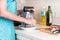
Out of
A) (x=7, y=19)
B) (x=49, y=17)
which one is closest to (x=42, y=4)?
(x=49, y=17)

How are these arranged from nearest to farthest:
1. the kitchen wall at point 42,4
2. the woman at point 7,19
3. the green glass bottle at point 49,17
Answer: the woman at point 7,19 < the green glass bottle at point 49,17 < the kitchen wall at point 42,4

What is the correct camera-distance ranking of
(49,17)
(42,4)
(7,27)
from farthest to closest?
1. (42,4)
2. (49,17)
3. (7,27)

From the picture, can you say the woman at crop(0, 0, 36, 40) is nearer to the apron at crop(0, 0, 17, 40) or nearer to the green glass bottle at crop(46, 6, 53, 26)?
the apron at crop(0, 0, 17, 40)

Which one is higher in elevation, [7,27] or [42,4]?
[42,4]

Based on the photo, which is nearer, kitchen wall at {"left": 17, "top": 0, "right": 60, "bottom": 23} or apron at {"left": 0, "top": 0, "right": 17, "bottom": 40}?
apron at {"left": 0, "top": 0, "right": 17, "bottom": 40}

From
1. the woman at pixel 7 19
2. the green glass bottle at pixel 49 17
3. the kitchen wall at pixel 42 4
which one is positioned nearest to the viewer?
the woman at pixel 7 19

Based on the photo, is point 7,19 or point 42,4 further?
point 42,4

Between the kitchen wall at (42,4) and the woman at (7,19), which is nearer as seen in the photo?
the woman at (7,19)

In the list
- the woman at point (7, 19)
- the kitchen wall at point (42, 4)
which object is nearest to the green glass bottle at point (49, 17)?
the kitchen wall at point (42, 4)

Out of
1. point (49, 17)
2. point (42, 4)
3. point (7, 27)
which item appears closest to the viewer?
point (7, 27)

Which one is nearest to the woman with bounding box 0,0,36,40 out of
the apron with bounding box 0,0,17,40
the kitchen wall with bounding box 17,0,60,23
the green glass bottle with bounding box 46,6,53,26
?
the apron with bounding box 0,0,17,40

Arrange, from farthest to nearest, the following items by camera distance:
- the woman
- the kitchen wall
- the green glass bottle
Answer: the kitchen wall
the green glass bottle
the woman

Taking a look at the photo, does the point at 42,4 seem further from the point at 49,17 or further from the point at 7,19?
the point at 7,19

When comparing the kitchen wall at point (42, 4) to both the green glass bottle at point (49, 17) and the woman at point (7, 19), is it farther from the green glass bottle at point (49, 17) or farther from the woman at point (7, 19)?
the woman at point (7, 19)
